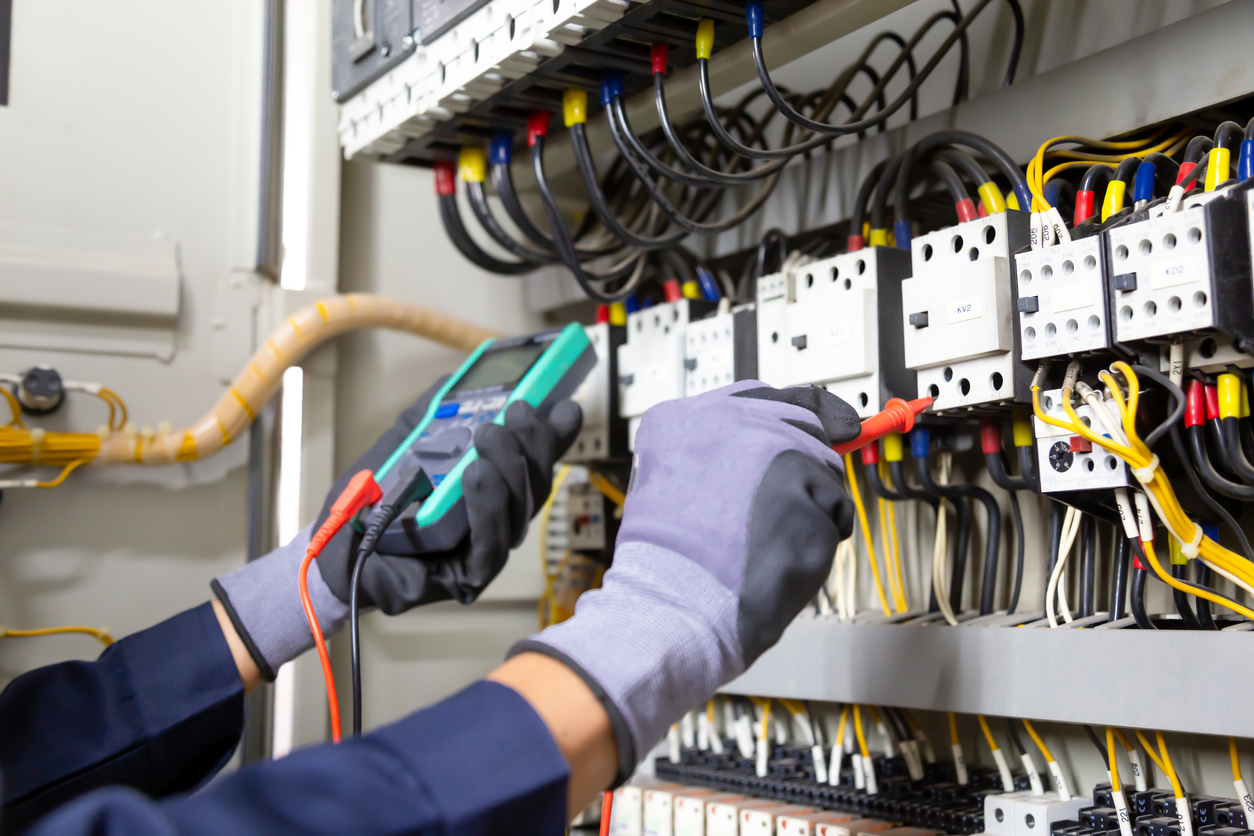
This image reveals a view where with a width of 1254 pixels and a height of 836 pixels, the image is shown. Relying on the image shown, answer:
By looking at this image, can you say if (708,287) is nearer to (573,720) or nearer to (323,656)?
(323,656)

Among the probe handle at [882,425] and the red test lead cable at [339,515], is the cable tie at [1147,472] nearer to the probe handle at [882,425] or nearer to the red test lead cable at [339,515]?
the probe handle at [882,425]

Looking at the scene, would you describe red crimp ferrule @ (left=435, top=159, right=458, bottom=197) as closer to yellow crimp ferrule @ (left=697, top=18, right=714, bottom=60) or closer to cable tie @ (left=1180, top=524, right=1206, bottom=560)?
yellow crimp ferrule @ (left=697, top=18, right=714, bottom=60)

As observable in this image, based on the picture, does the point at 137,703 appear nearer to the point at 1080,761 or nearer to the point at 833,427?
the point at 833,427

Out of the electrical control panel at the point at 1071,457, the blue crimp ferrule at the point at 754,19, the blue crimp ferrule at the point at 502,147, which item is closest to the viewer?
the electrical control panel at the point at 1071,457

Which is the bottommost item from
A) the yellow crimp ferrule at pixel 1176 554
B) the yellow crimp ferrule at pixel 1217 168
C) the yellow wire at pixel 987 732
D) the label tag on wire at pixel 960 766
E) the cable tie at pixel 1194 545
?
the label tag on wire at pixel 960 766

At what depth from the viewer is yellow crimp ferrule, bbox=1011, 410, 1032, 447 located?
36.4 inches

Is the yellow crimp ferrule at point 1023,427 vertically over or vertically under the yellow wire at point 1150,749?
over

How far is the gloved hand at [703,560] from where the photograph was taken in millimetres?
561

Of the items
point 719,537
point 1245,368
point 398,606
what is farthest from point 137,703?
point 1245,368

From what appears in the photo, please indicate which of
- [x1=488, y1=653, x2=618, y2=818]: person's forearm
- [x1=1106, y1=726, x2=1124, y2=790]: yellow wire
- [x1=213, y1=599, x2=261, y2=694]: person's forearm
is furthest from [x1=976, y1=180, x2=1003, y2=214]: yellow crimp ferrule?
[x1=213, y1=599, x2=261, y2=694]: person's forearm

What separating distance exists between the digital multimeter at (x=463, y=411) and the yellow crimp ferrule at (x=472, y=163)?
0.22m

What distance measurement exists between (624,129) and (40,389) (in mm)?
847

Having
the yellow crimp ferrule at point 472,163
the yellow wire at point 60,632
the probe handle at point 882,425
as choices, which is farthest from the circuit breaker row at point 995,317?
the yellow wire at point 60,632

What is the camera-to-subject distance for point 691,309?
1.25 metres
